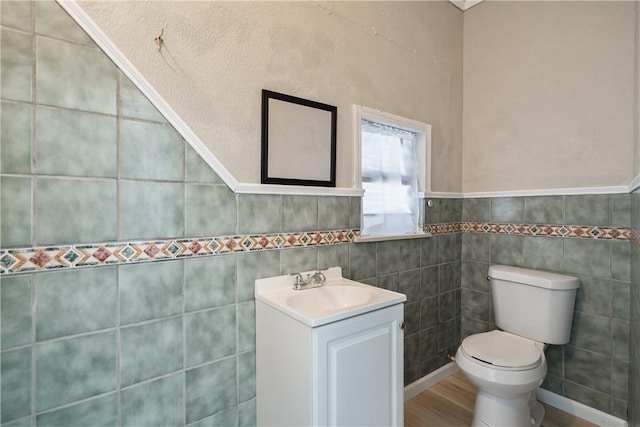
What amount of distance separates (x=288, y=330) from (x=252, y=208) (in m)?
0.55

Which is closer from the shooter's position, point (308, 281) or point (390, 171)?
point (308, 281)

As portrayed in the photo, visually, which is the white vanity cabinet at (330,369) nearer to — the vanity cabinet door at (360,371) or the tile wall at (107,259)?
the vanity cabinet door at (360,371)

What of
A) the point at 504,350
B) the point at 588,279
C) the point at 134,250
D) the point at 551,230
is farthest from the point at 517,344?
the point at 134,250

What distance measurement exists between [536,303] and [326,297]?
1.30m

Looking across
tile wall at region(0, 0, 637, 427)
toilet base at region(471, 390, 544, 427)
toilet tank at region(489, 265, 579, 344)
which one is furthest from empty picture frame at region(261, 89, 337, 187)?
toilet base at region(471, 390, 544, 427)

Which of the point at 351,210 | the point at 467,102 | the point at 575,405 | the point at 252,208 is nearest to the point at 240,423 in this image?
the point at 252,208

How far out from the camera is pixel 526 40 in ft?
7.11

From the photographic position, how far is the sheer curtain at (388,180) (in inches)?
76.9

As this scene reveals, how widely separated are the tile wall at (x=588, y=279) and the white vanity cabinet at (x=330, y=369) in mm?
1347

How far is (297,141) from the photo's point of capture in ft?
5.14

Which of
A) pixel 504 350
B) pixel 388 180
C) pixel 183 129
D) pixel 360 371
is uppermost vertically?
pixel 183 129

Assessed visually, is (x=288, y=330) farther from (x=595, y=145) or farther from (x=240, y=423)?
(x=595, y=145)

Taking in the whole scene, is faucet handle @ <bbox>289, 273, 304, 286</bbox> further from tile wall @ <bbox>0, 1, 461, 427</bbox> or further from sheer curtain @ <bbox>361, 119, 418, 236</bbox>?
sheer curtain @ <bbox>361, 119, 418, 236</bbox>

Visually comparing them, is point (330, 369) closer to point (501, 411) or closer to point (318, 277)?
point (318, 277)
